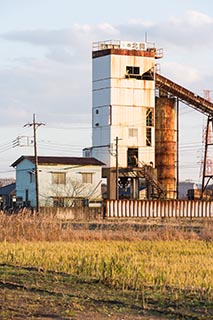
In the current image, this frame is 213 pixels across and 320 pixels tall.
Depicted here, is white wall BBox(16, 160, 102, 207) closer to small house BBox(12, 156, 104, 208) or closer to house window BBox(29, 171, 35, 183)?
small house BBox(12, 156, 104, 208)

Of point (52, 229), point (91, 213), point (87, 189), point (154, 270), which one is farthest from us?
point (87, 189)

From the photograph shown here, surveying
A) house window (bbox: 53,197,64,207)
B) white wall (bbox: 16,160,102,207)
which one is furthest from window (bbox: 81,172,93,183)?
house window (bbox: 53,197,64,207)

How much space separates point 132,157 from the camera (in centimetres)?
6159

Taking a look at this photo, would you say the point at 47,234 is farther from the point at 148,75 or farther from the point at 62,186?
the point at 148,75

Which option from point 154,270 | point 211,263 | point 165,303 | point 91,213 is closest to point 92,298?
point 165,303

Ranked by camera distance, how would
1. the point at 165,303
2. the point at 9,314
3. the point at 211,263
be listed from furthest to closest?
1. the point at 211,263
2. the point at 165,303
3. the point at 9,314

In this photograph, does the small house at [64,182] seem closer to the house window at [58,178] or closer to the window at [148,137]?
the house window at [58,178]

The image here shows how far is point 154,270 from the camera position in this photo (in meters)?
17.3

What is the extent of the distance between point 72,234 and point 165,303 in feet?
53.7

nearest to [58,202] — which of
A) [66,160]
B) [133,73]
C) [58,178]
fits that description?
[58,178]

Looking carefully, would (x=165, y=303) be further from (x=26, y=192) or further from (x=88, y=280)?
(x=26, y=192)

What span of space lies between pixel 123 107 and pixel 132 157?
415cm

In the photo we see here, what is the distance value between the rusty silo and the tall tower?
213 cm

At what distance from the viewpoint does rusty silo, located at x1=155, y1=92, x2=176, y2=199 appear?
A: 64.1 m
